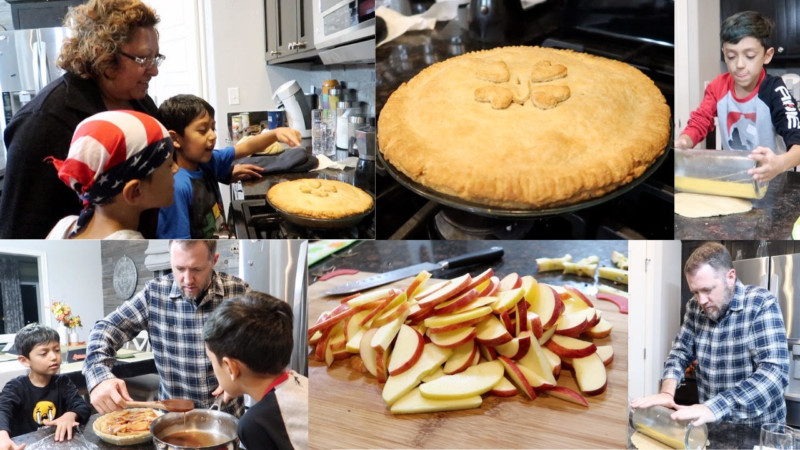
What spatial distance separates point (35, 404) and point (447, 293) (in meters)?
0.82

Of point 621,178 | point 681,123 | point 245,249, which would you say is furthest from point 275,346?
point 681,123

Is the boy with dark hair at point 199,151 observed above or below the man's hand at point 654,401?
above

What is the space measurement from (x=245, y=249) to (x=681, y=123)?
29.5 inches

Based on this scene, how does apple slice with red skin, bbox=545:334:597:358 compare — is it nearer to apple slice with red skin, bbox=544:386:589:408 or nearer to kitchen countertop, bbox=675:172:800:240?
apple slice with red skin, bbox=544:386:589:408

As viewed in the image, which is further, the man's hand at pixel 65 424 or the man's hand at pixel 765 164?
the man's hand at pixel 65 424

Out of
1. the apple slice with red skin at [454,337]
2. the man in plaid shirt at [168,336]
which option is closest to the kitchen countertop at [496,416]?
the apple slice with red skin at [454,337]

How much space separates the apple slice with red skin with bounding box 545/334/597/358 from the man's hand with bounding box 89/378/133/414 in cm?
81

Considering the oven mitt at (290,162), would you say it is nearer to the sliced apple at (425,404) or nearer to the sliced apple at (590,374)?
the sliced apple at (425,404)

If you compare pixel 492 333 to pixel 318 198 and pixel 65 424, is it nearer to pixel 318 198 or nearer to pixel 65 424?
pixel 318 198

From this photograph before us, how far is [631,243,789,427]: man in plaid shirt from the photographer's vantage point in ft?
4.10

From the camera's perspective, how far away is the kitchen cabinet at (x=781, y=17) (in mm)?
1075

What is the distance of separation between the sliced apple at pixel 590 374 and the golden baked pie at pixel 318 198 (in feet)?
1.75

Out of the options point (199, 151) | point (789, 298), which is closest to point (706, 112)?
point (789, 298)

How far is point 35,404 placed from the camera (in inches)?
52.7
